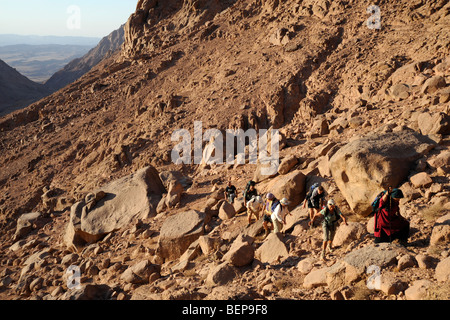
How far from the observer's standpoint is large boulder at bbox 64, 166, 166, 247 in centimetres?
1176

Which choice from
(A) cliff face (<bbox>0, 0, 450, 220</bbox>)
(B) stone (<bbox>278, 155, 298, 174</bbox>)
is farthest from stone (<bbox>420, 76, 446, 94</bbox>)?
(B) stone (<bbox>278, 155, 298, 174</bbox>)

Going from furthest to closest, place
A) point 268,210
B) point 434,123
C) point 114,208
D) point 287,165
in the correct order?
point 114,208
point 287,165
point 434,123
point 268,210

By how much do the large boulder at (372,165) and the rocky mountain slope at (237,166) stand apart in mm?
34

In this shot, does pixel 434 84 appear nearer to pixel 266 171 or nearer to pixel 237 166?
pixel 266 171

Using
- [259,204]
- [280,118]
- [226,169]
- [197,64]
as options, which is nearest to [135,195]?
[226,169]

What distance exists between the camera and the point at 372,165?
7023 millimetres

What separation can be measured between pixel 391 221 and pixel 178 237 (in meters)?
5.34

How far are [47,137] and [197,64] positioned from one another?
38.4 feet

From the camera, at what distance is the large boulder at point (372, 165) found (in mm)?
7004

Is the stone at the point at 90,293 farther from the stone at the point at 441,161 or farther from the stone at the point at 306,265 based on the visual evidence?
the stone at the point at 441,161

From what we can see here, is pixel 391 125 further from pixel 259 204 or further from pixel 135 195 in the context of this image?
pixel 135 195

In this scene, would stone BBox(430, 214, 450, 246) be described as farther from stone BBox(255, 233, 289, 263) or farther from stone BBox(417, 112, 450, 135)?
stone BBox(417, 112, 450, 135)

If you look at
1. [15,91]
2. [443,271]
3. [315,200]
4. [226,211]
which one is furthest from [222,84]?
[15,91]
